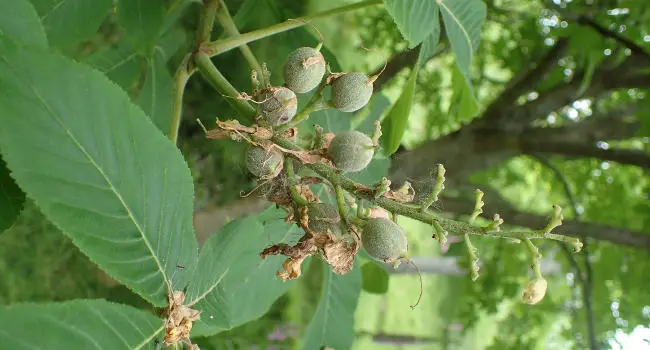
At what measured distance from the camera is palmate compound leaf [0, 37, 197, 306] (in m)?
0.74

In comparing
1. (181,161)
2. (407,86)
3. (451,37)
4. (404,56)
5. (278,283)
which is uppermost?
(404,56)

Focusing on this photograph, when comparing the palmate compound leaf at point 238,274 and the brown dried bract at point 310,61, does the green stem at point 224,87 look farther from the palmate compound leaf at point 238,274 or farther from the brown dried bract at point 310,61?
the palmate compound leaf at point 238,274

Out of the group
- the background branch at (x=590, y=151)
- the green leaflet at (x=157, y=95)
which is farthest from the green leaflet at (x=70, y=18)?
the background branch at (x=590, y=151)

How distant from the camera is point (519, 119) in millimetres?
2861

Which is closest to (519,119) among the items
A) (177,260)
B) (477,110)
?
(477,110)

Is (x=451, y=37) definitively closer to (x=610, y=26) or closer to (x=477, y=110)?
(x=477, y=110)

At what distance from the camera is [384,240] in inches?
32.0

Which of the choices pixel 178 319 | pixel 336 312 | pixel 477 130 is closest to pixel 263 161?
pixel 178 319

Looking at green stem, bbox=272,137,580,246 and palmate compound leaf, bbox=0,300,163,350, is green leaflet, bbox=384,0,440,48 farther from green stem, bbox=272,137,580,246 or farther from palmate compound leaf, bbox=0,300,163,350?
palmate compound leaf, bbox=0,300,163,350

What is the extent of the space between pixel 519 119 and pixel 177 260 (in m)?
2.24

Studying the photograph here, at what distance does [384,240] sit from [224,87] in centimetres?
42

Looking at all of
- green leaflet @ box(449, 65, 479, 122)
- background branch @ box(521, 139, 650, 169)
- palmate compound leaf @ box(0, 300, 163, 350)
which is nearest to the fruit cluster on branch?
palmate compound leaf @ box(0, 300, 163, 350)

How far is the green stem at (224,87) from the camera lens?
3.13 feet

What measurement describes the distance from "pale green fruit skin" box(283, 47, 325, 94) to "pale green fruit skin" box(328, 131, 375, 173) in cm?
10
